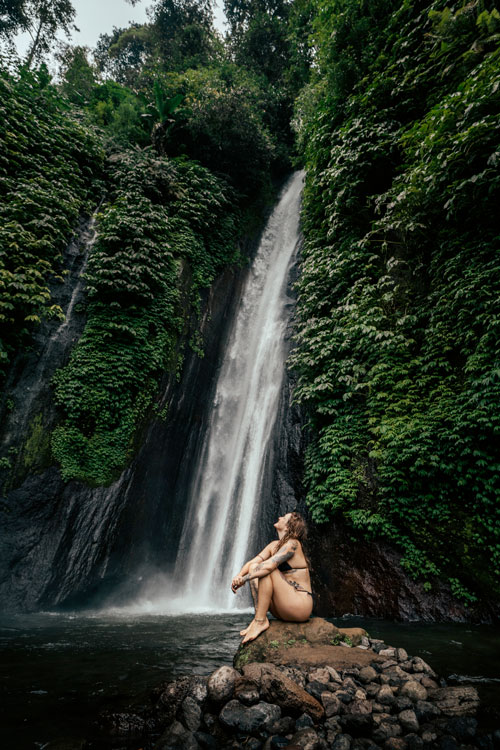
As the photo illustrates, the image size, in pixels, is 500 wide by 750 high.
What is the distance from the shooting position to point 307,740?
6.75 ft

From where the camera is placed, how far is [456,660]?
3.48 meters

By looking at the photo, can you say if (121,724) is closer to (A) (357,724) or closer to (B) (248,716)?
(B) (248,716)

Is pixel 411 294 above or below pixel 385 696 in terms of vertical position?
above

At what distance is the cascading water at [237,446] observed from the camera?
29.6 ft

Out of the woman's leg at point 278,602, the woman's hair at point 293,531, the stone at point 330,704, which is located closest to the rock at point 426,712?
the stone at point 330,704

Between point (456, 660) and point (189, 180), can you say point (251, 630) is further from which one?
point (189, 180)

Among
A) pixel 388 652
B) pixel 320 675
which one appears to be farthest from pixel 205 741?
pixel 388 652

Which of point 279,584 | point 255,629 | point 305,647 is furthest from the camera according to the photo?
point 279,584

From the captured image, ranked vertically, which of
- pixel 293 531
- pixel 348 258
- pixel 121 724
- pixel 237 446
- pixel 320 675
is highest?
pixel 348 258

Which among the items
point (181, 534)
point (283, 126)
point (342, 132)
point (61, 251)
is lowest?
point (181, 534)

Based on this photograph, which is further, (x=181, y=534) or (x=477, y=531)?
(x=181, y=534)

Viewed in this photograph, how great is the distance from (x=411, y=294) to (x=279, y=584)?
6.38m

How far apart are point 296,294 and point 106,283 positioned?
659cm

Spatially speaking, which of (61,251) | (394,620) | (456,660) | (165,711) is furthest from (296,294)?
(165,711)
